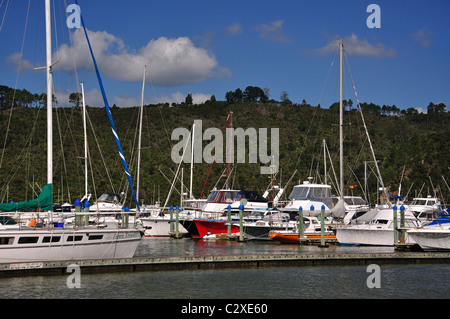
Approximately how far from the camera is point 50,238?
940 inches

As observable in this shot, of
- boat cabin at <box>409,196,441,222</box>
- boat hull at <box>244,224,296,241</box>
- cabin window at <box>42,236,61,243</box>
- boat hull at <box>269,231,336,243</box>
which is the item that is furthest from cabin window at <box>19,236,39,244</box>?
boat cabin at <box>409,196,441,222</box>

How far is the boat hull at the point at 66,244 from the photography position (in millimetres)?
23078

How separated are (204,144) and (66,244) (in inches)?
3388

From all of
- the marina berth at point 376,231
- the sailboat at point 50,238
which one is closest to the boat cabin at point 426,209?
the marina berth at point 376,231

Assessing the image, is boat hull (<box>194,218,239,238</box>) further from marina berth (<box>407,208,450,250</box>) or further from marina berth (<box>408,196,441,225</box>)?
marina berth (<box>407,208,450,250</box>)

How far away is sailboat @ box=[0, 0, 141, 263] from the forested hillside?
1236cm

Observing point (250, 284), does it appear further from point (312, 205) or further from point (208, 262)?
point (312, 205)

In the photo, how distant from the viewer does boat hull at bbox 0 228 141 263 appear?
23.1m

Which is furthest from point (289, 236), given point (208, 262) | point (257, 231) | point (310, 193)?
point (208, 262)

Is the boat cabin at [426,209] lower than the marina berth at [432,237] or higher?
higher

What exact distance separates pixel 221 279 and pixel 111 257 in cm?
573

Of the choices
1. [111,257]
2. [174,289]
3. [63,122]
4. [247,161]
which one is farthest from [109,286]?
[63,122]

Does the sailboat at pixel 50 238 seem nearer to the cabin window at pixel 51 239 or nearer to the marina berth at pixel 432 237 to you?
the cabin window at pixel 51 239

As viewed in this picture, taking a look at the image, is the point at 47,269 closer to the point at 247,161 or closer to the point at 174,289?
the point at 174,289
